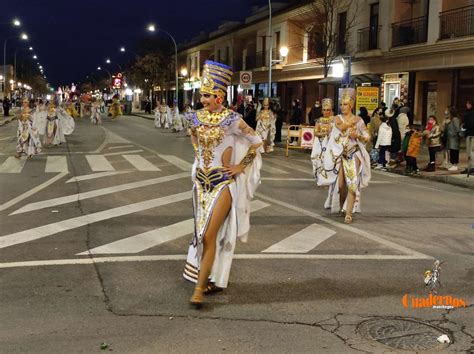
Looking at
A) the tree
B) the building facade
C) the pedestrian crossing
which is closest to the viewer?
the pedestrian crossing

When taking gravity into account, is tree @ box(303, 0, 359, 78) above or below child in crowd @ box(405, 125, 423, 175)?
above

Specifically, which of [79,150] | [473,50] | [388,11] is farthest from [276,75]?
[79,150]

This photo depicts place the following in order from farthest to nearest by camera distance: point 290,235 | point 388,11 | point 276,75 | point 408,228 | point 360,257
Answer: point 276,75
point 388,11
point 408,228
point 290,235
point 360,257

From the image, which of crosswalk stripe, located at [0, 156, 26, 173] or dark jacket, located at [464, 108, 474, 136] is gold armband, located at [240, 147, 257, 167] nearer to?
crosswalk stripe, located at [0, 156, 26, 173]

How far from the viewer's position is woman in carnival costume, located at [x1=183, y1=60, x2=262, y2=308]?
5316 millimetres

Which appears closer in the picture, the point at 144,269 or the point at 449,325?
the point at 449,325

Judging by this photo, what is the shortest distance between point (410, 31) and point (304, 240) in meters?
20.8

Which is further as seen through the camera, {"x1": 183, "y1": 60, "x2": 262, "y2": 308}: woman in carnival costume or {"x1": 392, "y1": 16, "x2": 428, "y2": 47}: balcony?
{"x1": 392, "y1": 16, "x2": 428, "y2": 47}: balcony

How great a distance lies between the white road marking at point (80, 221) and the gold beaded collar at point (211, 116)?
3.44 m

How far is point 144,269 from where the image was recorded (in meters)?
6.41

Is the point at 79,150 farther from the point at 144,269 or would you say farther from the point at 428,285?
the point at 428,285

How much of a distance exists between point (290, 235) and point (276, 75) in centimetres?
3379

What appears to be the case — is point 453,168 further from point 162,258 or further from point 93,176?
point 162,258

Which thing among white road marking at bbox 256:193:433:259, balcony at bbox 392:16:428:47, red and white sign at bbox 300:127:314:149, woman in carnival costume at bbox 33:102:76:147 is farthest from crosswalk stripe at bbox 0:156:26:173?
balcony at bbox 392:16:428:47
